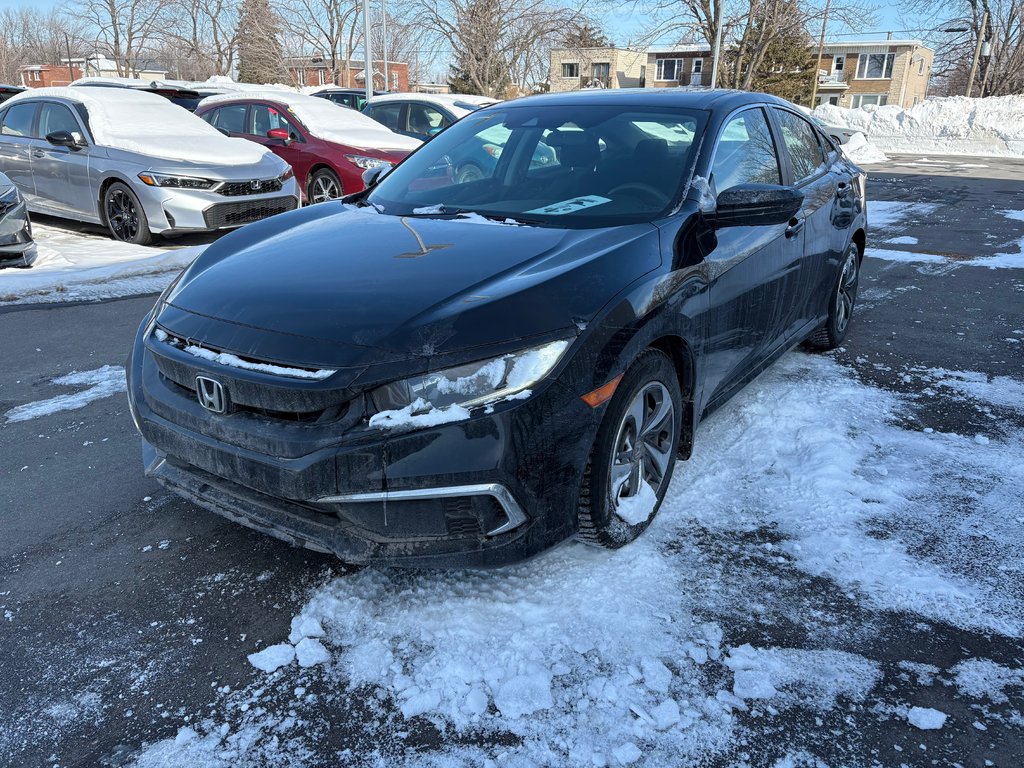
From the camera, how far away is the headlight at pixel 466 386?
2.28 metres

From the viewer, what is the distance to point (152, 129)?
9312 mm

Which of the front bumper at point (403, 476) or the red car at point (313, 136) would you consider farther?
the red car at point (313, 136)

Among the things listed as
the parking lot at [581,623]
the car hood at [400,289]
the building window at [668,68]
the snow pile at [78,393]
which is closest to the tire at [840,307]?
the parking lot at [581,623]

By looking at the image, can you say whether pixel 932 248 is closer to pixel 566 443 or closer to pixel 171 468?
pixel 566 443

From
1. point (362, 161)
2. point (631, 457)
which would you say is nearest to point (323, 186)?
point (362, 161)

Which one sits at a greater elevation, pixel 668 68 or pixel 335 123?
pixel 668 68

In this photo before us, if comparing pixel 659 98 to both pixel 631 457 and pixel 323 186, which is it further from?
pixel 323 186

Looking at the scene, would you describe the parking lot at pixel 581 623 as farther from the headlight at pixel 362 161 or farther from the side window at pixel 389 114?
the side window at pixel 389 114

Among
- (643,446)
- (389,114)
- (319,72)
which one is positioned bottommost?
(643,446)

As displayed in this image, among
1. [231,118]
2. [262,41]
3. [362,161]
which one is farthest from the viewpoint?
[262,41]

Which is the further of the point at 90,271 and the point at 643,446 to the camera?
the point at 90,271

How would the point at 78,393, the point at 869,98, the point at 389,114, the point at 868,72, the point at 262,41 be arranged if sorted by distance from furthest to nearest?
the point at 869,98, the point at 868,72, the point at 262,41, the point at 389,114, the point at 78,393

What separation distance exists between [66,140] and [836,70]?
70301 mm

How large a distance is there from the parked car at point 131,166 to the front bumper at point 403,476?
6.74 meters
